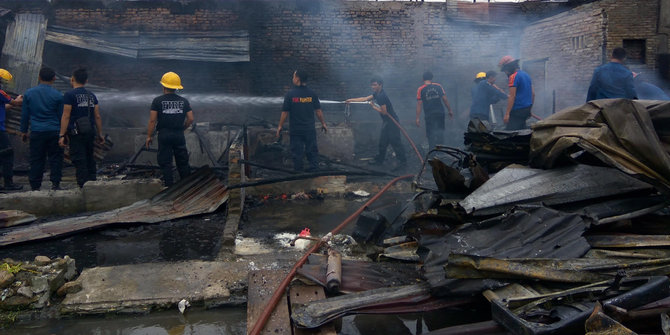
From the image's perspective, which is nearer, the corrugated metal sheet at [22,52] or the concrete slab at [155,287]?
the concrete slab at [155,287]

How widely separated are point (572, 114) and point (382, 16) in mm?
9565

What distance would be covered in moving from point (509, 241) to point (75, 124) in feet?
21.0

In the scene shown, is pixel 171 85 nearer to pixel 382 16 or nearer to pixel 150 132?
pixel 150 132

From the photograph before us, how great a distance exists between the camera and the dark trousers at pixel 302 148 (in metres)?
7.82

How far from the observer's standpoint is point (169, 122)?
263 inches

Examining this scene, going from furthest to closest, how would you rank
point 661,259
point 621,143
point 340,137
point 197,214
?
point 340,137, point 197,214, point 621,143, point 661,259

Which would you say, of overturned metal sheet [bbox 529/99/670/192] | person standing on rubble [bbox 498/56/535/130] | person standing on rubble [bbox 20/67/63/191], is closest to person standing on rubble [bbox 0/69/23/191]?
person standing on rubble [bbox 20/67/63/191]

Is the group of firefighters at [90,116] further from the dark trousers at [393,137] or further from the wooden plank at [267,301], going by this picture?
the wooden plank at [267,301]

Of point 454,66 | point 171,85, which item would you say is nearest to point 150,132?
point 171,85

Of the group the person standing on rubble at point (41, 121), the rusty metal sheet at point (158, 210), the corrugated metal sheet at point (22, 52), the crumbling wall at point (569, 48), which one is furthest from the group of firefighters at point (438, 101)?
the corrugated metal sheet at point (22, 52)

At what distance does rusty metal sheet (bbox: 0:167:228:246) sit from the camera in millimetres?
4969

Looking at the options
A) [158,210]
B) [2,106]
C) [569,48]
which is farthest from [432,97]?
[2,106]

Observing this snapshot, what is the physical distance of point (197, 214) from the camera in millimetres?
5863

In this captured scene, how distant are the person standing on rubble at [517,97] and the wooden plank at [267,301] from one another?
5.70m
